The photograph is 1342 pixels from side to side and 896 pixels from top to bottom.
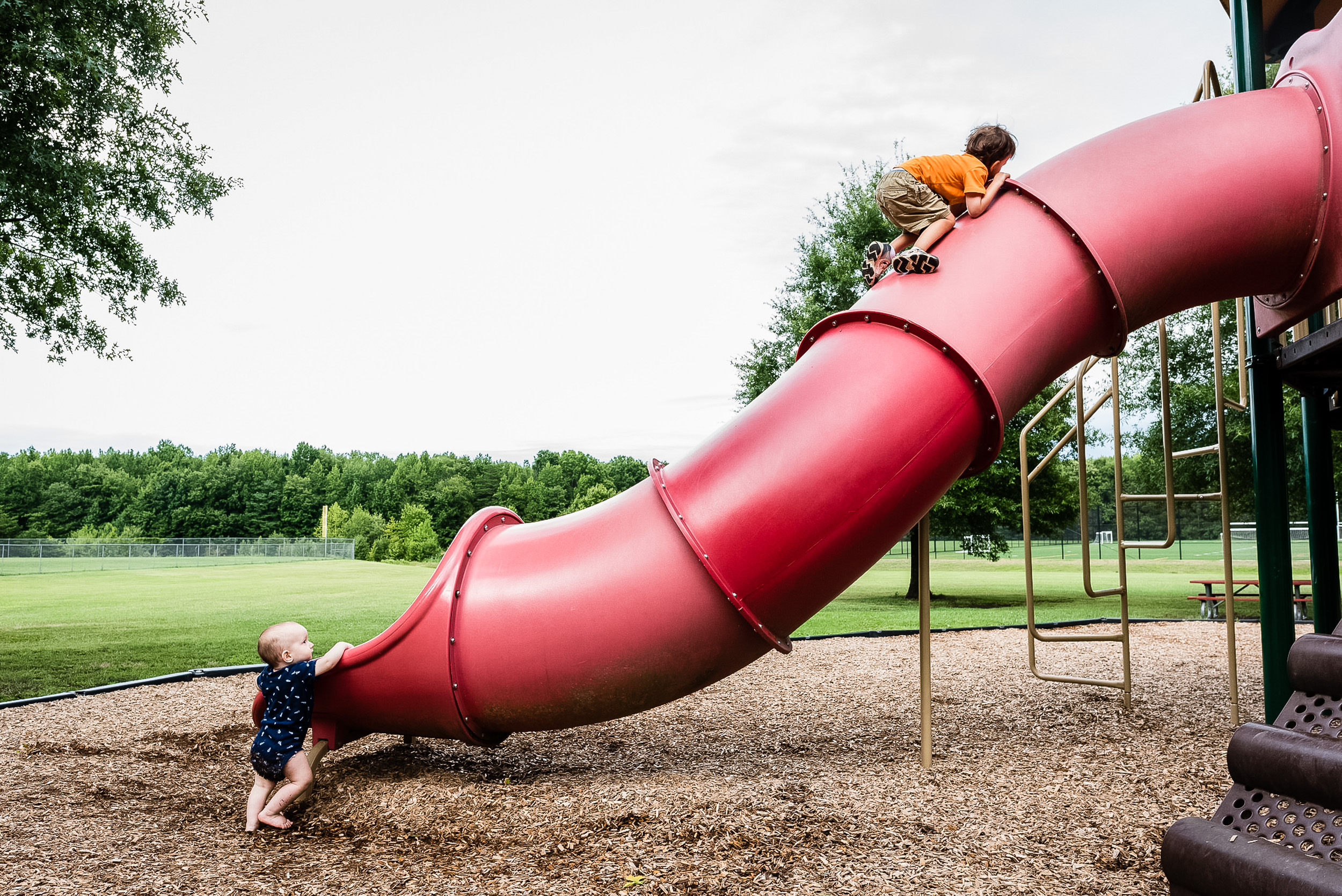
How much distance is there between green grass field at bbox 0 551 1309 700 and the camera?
11969mm

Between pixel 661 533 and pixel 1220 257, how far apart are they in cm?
287

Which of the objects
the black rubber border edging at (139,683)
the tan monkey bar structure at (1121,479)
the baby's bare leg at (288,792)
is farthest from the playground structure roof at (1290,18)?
the black rubber border edging at (139,683)

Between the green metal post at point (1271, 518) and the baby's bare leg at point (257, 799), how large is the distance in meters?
5.24

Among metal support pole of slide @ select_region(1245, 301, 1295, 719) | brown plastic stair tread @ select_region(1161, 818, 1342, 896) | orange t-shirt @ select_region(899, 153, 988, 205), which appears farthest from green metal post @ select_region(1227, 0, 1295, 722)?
brown plastic stair tread @ select_region(1161, 818, 1342, 896)

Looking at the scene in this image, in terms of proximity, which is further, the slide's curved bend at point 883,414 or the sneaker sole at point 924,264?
the sneaker sole at point 924,264

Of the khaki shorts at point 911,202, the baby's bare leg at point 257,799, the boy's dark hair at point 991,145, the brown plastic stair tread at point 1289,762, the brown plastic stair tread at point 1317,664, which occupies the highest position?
the boy's dark hair at point 991,145

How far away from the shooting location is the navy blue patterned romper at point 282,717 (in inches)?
164

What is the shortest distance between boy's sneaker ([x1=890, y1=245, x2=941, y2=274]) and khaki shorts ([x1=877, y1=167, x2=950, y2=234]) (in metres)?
0.23

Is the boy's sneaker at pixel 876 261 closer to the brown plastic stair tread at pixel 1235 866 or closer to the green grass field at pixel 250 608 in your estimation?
the brown plastic stair tread at pixel 1235 866

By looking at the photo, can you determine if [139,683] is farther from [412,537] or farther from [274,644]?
[412,537]

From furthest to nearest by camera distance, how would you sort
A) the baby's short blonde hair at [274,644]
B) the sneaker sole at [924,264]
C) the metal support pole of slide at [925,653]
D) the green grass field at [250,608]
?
1. the green grass field at [250,608]
2. the metal support pole of slide at [925,653]
3. the baby's short blonde hair at [274,644]
4. the sneaker sole at [924,264]

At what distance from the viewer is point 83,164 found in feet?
30.6

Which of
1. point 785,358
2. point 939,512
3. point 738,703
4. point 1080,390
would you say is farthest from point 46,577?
point 1080,390

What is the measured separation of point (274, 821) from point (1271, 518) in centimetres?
542
